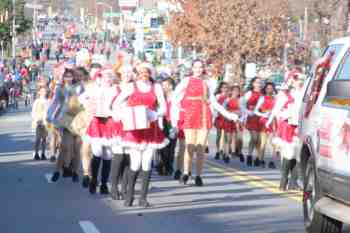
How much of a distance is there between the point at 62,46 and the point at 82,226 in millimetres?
85135

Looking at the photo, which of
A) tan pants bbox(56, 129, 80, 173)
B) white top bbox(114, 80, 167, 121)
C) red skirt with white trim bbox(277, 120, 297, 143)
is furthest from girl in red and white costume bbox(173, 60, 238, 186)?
white top bbox(114, 80, 167, 121)

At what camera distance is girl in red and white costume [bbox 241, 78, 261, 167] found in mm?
22520

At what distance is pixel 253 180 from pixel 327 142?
7981 millimetres

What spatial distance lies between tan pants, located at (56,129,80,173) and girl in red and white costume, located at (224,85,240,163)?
6074 mm

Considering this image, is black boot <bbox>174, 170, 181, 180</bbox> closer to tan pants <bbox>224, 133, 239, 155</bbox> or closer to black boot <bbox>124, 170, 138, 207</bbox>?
black boot <bbox>124, 170, 138, 207</bbox>

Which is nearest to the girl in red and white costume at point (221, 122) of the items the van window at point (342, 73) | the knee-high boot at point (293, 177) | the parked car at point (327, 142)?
the knee-high boot at point (293, 177)

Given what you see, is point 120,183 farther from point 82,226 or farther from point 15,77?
point 15,77

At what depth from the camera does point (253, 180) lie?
61.1 ft

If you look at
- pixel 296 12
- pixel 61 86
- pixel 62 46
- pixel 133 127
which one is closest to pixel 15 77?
pixel 296 12

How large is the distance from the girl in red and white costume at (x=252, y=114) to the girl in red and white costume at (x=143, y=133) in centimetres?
811

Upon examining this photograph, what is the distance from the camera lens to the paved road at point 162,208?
1255cm

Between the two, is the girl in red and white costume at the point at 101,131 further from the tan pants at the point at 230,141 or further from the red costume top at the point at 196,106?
the tan pants at the point at 230,141

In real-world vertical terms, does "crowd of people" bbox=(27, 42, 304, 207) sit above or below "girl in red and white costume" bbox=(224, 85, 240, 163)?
above

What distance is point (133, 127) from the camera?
1396 cm
